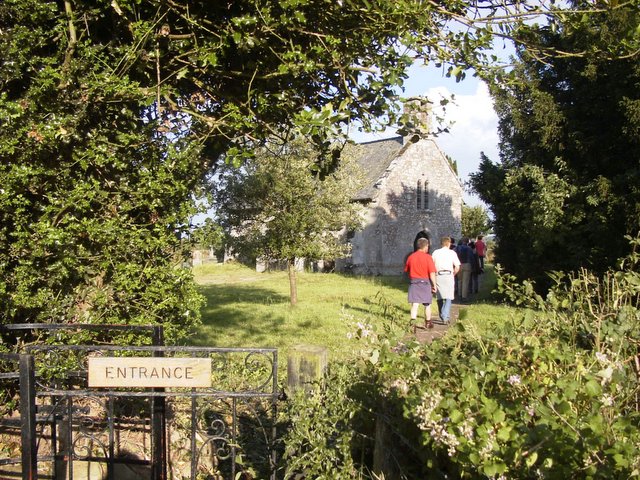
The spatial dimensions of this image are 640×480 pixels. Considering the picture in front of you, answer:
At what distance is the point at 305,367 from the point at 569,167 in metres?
14.7

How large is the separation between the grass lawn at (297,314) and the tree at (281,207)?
55.8 inches

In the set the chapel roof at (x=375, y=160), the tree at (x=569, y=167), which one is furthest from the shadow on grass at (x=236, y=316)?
the chapel roof at (x=375, y=160)

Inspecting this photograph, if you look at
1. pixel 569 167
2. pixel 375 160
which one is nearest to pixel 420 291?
pixel 569 167

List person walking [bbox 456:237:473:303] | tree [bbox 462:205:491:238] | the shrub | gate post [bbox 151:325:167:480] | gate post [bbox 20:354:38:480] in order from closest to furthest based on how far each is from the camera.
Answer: the shrub, gate post [bbox 20:354:38:480], gate post [bbox 151:325:167:480], person walking [bbox 456:237:473:303], tree [bbox 462:205:491:238]

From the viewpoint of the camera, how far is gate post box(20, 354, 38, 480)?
3527mm

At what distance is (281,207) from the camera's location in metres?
15.8

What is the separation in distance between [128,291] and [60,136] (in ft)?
4.55

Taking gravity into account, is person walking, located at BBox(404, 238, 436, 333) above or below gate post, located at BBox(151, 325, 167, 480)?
above

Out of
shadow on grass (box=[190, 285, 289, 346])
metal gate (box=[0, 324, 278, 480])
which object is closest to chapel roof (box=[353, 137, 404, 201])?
shadow on grass (box=[190, 285, 289, 346])

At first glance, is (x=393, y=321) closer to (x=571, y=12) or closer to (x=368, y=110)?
(x=368, y=110)

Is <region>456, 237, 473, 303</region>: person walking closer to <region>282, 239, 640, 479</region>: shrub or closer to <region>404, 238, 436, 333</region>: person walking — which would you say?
<region>404, 238, 436, 333</region>: person walking

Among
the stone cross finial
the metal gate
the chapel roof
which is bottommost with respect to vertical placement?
the metal gate

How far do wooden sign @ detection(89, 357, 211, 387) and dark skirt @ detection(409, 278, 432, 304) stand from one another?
24.8 feet

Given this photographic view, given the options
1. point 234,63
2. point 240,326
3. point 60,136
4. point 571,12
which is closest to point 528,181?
point 240,326
